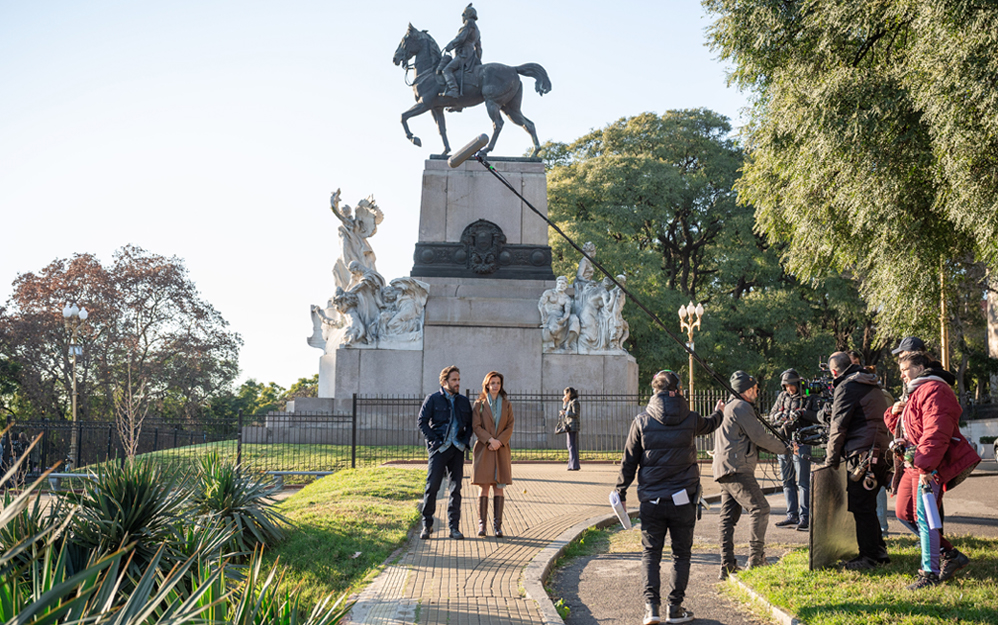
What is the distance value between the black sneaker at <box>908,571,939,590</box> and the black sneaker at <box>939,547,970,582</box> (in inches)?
3.1

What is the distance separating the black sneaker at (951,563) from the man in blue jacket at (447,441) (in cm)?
435

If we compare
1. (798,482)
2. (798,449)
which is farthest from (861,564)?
(798,482)

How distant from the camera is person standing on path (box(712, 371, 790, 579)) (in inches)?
269

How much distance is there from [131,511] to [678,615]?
439cm

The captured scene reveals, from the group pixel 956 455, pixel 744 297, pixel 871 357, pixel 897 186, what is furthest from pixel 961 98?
pixel 871 357

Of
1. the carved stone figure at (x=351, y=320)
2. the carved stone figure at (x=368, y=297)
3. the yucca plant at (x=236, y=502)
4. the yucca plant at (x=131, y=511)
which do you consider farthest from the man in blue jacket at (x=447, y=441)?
the carved stone figure at (x=368, y=297)

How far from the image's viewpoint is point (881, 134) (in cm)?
1188

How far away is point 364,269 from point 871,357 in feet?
81.8

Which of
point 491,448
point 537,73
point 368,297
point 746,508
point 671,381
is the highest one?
point 537,73

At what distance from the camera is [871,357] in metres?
37.3

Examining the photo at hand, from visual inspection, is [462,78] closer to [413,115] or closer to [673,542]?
[413,115]

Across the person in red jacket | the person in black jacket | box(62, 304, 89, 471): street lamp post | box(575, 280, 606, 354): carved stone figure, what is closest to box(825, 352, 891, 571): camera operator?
the person in red jacket

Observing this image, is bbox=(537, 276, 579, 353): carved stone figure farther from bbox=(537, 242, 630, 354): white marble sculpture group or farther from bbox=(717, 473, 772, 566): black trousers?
bbox=(717, 473, 772, 566): black trousers

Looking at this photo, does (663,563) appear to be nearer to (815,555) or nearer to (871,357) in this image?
(815,555)
